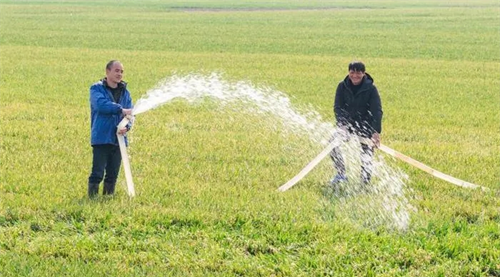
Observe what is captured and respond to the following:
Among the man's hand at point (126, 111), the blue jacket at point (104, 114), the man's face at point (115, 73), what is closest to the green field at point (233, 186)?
the blue jacket at point (104, 114)

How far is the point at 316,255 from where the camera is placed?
256 inches

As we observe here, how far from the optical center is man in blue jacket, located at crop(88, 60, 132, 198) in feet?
25.6

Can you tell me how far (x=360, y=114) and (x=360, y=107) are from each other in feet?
0.28

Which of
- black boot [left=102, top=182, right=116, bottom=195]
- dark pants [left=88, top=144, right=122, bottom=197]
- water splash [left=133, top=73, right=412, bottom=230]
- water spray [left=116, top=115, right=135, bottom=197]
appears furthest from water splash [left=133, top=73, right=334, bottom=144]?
black boot [left=102, top=182, right=116, bottom=195]

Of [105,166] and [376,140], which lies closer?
[105,166]

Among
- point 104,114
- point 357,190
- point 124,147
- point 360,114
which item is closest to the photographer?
point 104,114

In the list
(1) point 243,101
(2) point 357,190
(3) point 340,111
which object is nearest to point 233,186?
(2) point 357,190

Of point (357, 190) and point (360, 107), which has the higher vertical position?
point (360, 107)

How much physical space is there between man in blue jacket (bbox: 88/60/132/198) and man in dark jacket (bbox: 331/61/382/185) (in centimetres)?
255

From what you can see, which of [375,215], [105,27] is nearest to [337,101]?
[375,215]

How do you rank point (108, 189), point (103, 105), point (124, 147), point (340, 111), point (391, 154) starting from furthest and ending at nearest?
1. point (340, 111)
2. point (391, 154)
3. point (108, 189)
4. point (124, 147)
5. point (103, 105)

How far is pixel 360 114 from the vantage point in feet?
29.3

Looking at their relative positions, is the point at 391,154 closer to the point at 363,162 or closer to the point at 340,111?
the point at 363,162

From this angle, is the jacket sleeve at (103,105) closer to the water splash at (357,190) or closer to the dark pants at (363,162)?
the water splash at (357,190)
